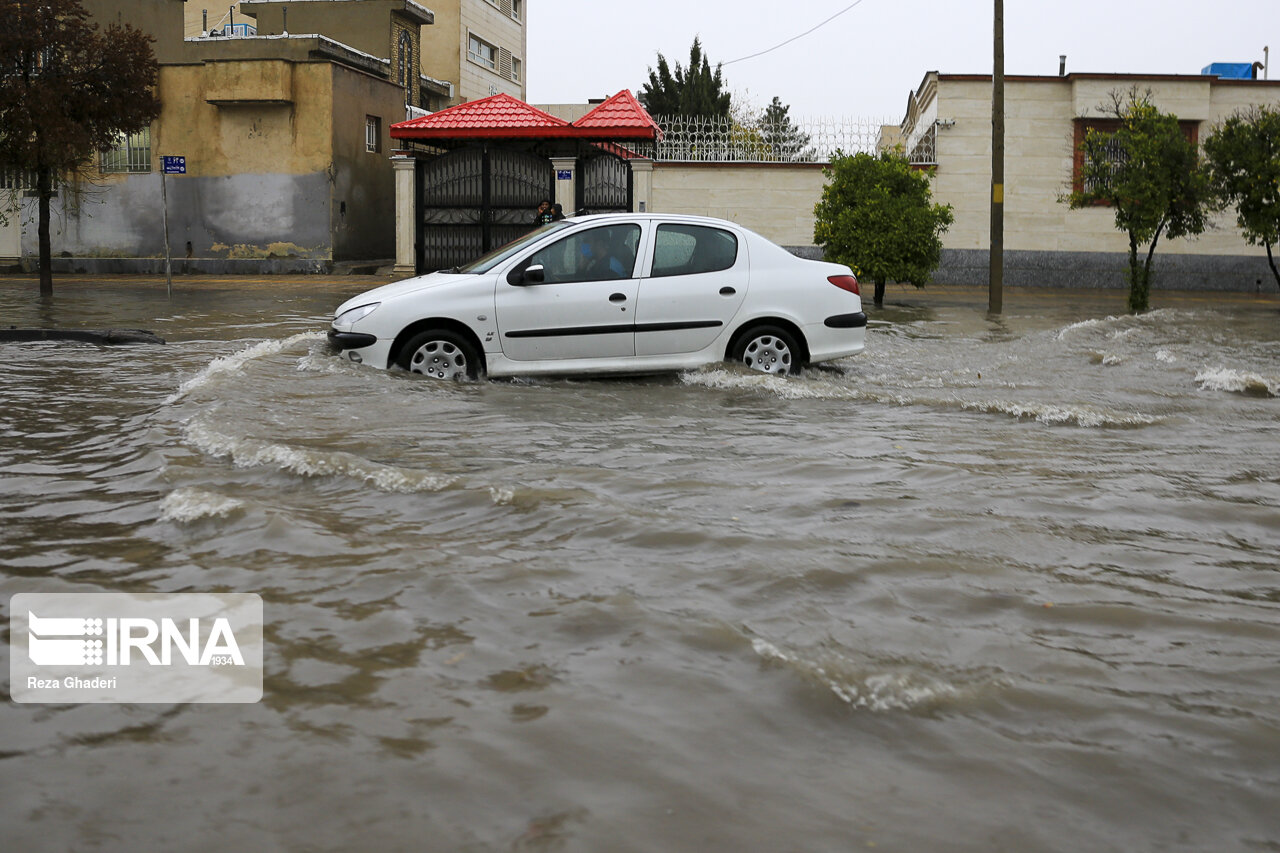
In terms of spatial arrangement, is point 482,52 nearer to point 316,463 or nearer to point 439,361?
point 439,361

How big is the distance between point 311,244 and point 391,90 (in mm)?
5856

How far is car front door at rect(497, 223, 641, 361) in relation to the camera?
9.55 meters

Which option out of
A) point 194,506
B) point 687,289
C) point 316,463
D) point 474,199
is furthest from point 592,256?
point 474,199

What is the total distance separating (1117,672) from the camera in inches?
139

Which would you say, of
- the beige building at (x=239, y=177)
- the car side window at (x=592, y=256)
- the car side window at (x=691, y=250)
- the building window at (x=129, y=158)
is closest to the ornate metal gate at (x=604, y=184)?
the beige building at (x=239, y=177)

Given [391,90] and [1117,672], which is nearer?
[1117,672]

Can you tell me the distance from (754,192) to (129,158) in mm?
14376

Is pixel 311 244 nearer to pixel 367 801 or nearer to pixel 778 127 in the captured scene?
pixel 778 127

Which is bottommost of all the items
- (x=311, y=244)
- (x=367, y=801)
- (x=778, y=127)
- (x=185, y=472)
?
(x=367, y=801)

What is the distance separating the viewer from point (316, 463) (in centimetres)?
605

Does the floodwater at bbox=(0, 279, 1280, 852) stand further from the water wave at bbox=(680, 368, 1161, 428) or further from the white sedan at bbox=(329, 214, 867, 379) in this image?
the white sedan at bbox=(329, 214, 867, 379)

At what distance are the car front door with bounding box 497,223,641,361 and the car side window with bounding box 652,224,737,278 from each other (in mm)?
204

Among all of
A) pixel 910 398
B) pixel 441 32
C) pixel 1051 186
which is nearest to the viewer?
pixel 910 398

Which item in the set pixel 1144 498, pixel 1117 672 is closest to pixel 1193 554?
pixel 1144 498
